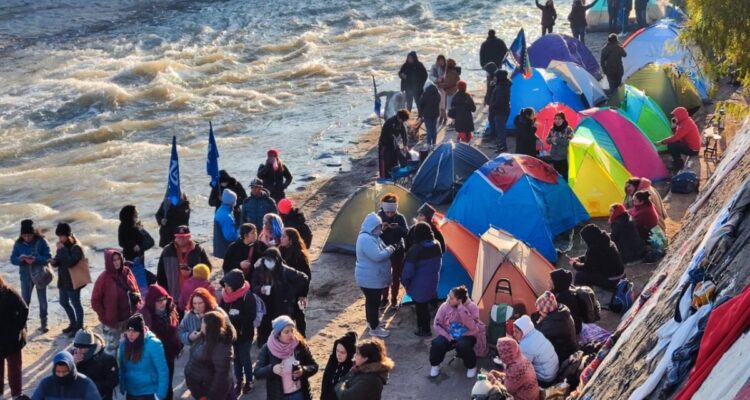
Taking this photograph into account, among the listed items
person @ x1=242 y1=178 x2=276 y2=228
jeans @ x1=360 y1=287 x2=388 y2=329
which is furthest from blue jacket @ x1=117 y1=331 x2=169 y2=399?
person @ x1=242 y1=178 x2=276 y2=228

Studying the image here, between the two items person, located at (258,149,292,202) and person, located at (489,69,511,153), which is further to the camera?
person, located at (489,69,511,153)

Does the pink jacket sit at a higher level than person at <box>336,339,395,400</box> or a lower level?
lower

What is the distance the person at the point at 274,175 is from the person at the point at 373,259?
355 cm

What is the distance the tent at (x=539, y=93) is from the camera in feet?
60.8

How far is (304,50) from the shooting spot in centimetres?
2973

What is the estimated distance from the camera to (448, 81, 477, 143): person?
59.6 feet

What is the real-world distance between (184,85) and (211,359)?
18.2 meters

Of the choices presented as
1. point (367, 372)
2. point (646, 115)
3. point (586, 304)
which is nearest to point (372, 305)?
point (586, 304)

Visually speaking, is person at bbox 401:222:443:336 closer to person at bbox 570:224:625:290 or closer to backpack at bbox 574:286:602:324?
backpack at bbox 574:286:602:324

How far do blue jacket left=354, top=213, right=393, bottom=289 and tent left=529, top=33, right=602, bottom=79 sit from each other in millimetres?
10863

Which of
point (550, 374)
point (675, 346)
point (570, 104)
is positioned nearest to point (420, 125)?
point (570, 104)

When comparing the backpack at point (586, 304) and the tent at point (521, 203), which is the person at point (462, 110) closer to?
the tent at point (521, 203)

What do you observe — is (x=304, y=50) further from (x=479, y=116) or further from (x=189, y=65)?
(x=479, y=116)

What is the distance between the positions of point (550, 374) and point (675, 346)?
2.46 m
